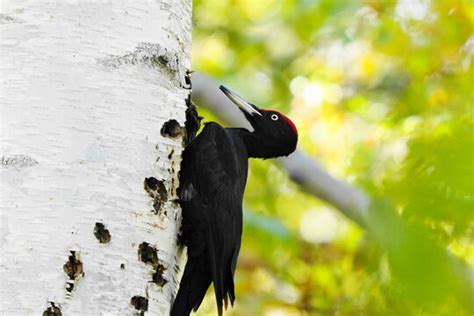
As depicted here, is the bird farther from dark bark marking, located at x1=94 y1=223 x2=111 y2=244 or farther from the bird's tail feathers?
dark bark marking, located at x1=94 y1=223 x2=111 y2=244

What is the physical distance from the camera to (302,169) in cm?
454

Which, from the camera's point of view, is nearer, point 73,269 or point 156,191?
point 73,269

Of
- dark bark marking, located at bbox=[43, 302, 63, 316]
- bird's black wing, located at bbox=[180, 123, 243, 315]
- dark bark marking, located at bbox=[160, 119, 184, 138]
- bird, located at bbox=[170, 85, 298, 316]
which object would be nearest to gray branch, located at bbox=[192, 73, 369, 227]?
bird, located at bbox=[170, 85, 298, 316]

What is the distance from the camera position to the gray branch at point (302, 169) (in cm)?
438

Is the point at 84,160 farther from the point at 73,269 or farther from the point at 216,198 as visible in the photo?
the point at 216,198

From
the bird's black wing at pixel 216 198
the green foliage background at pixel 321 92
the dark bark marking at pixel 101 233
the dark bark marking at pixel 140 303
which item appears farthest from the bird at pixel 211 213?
the green foliage background at pixel 321 92

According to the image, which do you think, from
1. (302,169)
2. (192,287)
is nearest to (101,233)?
(192,287)

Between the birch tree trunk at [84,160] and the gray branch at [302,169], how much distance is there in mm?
1894

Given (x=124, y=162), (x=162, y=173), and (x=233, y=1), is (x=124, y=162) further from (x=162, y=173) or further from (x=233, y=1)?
(x=233, y=1)

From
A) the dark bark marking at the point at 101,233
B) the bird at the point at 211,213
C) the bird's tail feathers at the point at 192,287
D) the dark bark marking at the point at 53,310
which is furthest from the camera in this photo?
the bird at the point at 211,213

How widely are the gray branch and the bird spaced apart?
2.57 ft

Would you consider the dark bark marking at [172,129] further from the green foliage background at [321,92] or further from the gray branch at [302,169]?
the gray branch at [302,169]

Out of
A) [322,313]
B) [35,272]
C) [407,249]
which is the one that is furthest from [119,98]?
[322,313]

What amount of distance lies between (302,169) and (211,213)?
144 cm
